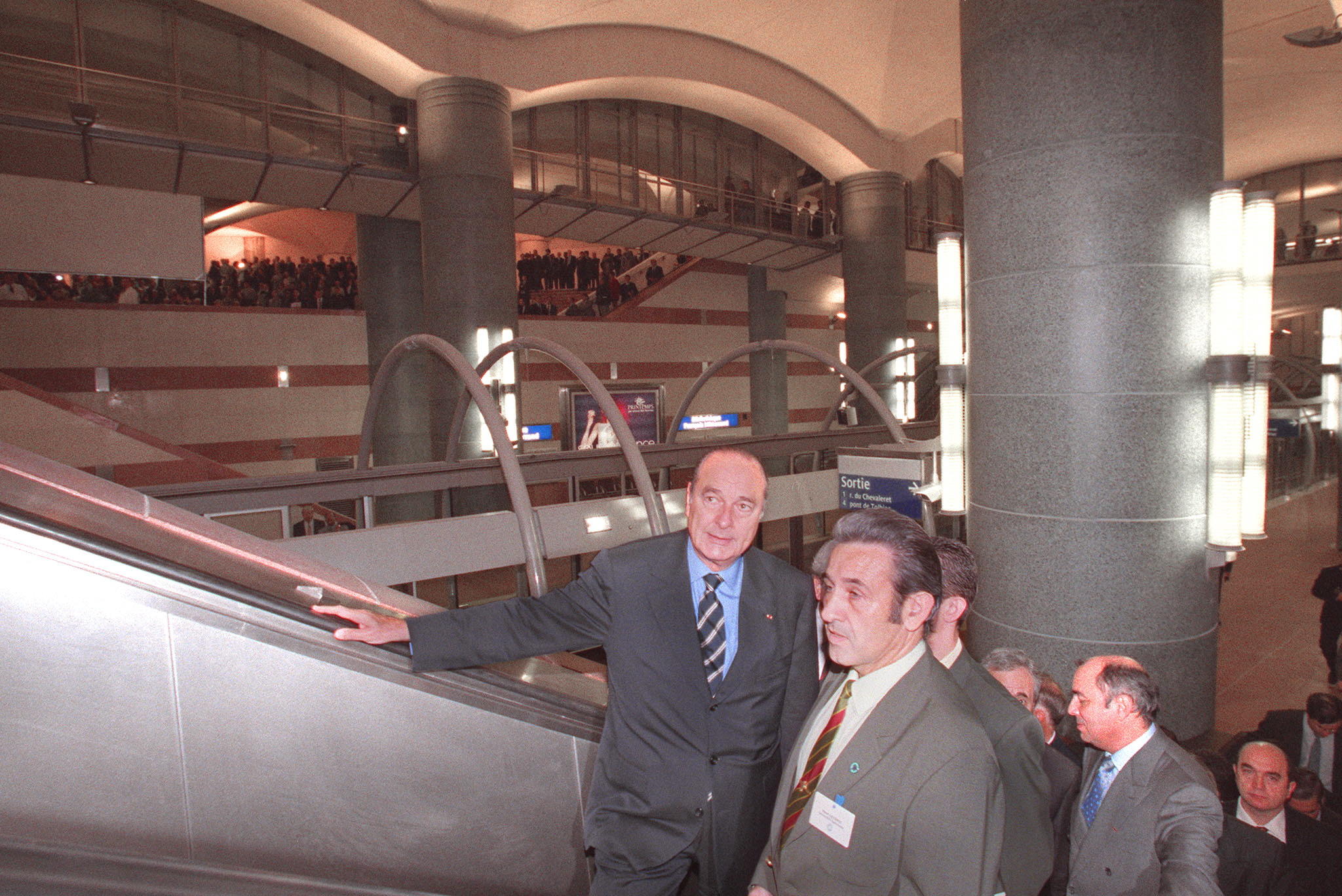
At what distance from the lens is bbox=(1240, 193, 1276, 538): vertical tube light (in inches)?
180

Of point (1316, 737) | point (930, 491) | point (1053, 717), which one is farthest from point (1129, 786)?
point (930, 491)

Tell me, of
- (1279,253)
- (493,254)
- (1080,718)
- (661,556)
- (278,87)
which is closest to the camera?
(661,556)

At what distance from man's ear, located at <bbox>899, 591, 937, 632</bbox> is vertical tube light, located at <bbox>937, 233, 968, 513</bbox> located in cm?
390

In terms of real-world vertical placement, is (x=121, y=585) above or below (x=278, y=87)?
below

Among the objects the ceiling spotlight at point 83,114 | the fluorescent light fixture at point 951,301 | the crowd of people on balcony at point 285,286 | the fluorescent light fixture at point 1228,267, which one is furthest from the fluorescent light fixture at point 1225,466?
the crowd of people on balcony at point 285,286

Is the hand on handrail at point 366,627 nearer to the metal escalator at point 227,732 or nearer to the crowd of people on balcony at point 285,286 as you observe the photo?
the metal escalator at point 227,732

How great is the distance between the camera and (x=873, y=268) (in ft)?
66.0

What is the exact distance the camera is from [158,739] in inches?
79.4

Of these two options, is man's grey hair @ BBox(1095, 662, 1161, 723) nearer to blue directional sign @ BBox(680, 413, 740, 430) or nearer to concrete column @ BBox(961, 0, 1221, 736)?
concrete column @ BBox(961, 0, 1221, 736)

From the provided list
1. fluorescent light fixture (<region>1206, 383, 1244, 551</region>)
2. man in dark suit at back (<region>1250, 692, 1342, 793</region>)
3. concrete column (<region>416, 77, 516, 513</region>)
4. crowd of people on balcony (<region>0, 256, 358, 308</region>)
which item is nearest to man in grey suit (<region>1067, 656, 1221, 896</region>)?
fluorescent light fixture (<region>1206, 383, 1244, 551</region>)

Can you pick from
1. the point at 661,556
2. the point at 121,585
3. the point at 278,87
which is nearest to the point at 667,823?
the point at 661,556

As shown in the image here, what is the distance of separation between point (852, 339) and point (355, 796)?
19230mm

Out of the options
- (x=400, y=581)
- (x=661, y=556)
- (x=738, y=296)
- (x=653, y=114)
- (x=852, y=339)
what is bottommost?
(x=400, y=581)

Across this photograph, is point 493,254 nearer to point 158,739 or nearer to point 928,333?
point 158,739
